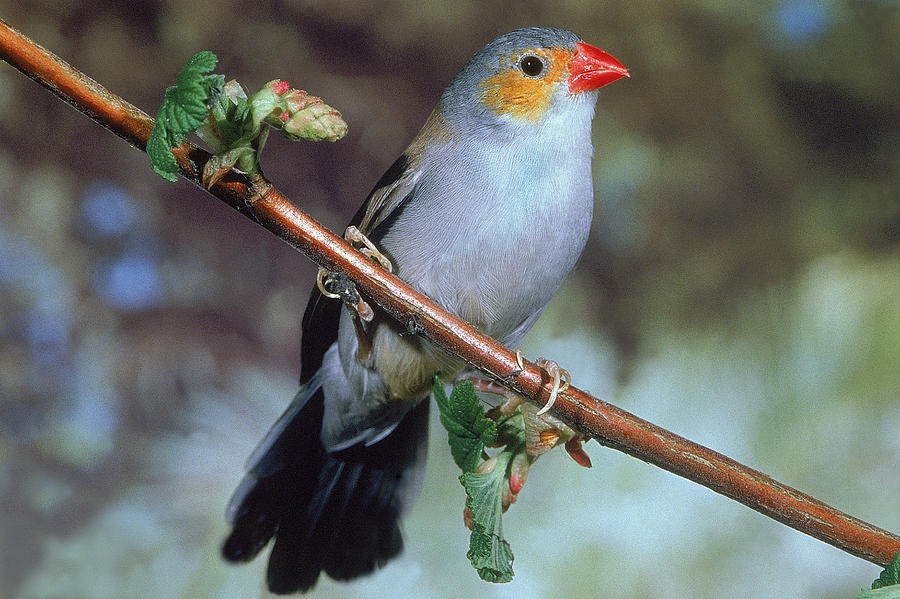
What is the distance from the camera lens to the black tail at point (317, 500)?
53.8 inches

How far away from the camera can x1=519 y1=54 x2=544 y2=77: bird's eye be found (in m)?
1.14

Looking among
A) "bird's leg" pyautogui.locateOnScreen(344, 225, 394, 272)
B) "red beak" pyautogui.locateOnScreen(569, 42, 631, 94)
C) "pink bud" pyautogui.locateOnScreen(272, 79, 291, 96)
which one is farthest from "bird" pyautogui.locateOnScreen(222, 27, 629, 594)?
"pink bud" pyautogui.locateOnScreen(272, 79, 291, 96)

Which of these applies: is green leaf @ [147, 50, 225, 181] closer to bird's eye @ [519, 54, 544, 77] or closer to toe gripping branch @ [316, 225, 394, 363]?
toe gripping branch @ [316, 225, 394, 363]

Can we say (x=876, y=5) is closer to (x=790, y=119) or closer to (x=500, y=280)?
(x=790, y=119)

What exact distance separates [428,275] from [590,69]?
36cm

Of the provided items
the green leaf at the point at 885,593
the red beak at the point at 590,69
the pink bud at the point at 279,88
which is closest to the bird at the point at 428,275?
the red beak at the point at 590,69

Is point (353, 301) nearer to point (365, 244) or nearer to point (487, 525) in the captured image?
point (365, 244)

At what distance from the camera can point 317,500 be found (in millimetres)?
1407

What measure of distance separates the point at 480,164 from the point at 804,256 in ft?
2.69

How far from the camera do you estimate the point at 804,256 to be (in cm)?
160

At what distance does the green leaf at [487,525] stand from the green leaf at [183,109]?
1.48ft

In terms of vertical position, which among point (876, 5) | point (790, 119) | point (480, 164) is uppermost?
point (876, 5)

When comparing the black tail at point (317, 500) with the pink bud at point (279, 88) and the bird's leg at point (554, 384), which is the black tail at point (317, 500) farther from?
the pink bud at point (279, 88)

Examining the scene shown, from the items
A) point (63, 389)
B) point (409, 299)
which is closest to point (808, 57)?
point (409, 299)
